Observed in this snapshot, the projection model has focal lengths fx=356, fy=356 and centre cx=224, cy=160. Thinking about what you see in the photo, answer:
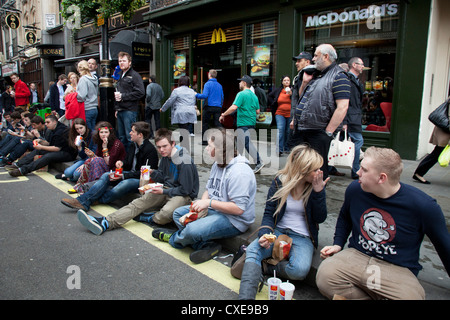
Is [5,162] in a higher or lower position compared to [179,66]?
lower

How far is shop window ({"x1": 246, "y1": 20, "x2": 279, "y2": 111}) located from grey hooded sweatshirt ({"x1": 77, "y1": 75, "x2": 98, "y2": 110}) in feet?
13.9

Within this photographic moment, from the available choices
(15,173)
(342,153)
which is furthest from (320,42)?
(15,173)

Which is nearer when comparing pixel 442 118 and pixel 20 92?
pixel 442 118

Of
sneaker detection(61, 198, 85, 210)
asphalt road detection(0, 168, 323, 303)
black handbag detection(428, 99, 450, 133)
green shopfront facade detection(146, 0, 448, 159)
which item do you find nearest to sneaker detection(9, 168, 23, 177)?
asphalt road detection(0, 168, 323, 303)

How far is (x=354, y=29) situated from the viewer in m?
7.88

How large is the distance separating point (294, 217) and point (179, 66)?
34.2ft

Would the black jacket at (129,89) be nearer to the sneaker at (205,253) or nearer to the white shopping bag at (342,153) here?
the white shopping bag at (342,153)

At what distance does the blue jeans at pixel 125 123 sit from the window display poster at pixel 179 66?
5597 millimetres

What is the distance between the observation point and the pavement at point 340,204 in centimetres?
276

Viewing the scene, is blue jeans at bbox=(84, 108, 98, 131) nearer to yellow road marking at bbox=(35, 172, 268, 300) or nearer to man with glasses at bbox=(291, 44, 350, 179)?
yellow road marking at bbox=(35, 172, 268, 300)

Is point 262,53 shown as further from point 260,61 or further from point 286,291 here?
point 286,291

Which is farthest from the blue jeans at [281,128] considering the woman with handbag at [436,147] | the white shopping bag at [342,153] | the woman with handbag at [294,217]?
the woman with handbag at [294,217]

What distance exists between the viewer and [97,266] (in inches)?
129
